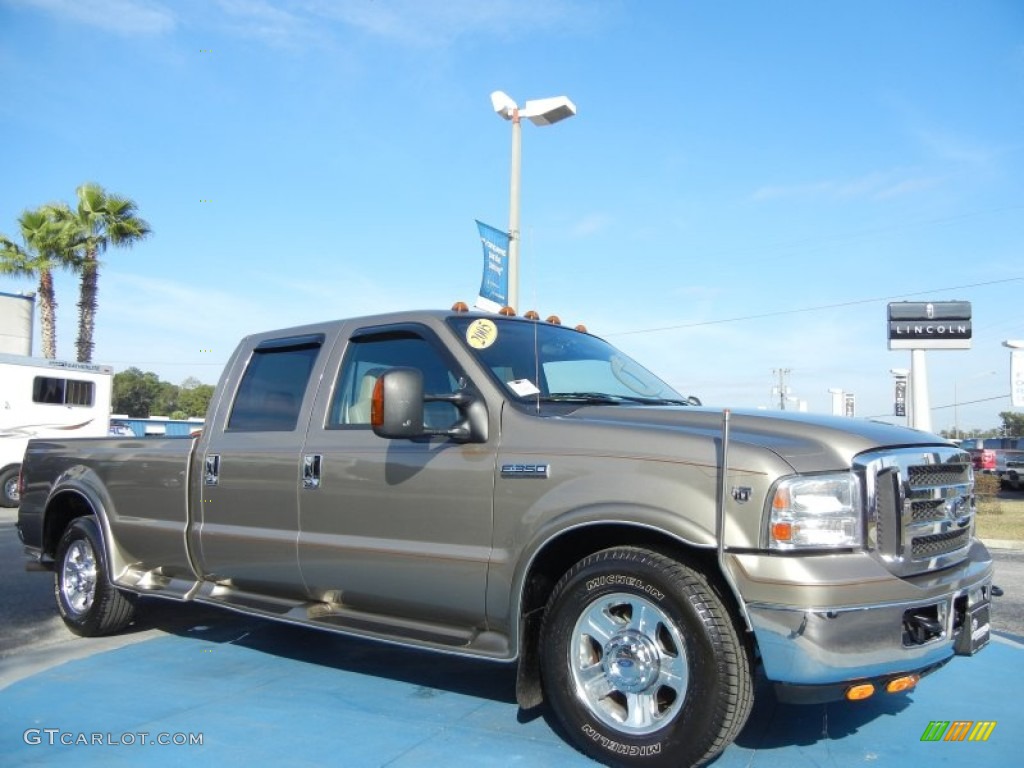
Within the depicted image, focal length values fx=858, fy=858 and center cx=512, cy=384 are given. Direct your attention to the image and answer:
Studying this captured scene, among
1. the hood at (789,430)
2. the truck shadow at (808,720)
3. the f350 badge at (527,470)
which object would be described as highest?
the hood at (789,430)

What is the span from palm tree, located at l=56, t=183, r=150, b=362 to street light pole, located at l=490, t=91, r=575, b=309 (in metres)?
18.8

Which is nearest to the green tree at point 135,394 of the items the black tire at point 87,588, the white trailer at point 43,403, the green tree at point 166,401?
the green tree at point 166,401

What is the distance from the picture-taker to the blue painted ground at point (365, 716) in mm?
3648

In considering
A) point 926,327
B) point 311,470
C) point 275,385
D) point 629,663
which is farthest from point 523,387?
point 926,327

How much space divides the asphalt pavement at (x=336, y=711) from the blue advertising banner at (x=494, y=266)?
6.09m

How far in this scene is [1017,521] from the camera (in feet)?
50.2

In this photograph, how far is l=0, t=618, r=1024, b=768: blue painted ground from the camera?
144 inches

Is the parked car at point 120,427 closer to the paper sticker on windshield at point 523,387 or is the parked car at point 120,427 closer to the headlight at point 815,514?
the paper sticker on windshield at point 523,387

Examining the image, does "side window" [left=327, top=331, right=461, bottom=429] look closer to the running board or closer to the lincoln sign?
the running board

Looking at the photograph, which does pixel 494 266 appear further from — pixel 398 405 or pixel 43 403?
pixel 43 403

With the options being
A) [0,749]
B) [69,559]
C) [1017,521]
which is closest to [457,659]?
[0,749]

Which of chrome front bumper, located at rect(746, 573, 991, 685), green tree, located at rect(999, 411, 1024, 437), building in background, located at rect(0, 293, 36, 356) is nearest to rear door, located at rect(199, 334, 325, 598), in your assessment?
chrome front bumper, located at rect(746, 573, 991, 685)

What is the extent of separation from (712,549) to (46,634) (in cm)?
494

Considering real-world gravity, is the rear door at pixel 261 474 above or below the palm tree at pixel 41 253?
below
